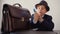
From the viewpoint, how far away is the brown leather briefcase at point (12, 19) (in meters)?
0.72

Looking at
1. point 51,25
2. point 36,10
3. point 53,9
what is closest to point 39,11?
point 36,10

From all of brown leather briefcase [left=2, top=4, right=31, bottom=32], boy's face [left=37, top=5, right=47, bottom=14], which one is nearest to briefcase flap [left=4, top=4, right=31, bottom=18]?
brown leather briefcase [left=2, top=4, right=31, bottom=32]

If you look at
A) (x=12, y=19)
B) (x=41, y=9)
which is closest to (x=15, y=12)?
(x=12, y=19)

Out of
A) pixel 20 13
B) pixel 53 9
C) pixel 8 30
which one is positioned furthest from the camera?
pixel 53 9

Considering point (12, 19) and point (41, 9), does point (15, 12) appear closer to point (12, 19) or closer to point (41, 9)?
point (12, 19)

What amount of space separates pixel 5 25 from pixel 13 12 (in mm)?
102

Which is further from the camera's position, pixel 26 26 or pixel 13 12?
pixel 26 26

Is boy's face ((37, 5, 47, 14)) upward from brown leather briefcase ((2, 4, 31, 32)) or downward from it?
upward

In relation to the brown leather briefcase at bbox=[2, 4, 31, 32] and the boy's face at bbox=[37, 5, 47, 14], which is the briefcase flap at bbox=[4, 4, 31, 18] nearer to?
the brown leather briefcase at bbox=[2, 4, 31, 32]

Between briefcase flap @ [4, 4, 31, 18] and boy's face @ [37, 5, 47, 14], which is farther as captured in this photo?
boy's face @ [37, 5, 47, 14]

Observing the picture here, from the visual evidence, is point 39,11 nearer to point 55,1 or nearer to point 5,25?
point 5,25

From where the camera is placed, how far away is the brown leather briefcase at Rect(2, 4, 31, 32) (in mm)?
724

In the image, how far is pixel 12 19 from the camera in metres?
0.77

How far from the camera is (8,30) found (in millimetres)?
706
